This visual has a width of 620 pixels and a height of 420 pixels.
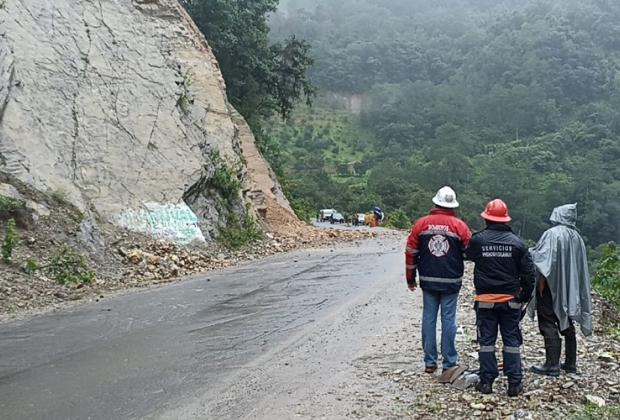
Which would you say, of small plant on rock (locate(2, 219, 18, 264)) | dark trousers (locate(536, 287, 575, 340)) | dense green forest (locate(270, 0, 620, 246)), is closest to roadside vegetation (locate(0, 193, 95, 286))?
small plant on rock (locate(2, 219, 18, 264))

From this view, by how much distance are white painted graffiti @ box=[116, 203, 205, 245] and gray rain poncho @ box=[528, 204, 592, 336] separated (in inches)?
443

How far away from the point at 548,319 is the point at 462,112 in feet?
330

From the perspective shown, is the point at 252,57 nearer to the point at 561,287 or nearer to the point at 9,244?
the point at 9,244

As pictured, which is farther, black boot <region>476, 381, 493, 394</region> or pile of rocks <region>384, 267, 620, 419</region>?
black boot <region>476, 381, 493, 394</region>

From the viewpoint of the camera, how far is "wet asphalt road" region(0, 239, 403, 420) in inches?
236

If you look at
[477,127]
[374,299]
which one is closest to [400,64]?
[477,127]

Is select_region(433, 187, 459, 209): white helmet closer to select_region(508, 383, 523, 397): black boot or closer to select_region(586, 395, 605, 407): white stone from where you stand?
select_region(508, 383, 523, 397): black boot

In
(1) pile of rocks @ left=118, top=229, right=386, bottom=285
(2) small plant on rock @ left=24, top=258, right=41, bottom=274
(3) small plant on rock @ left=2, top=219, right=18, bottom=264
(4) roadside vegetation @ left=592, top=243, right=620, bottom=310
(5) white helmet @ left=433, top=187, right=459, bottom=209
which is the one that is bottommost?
(4) roadside vegetation @ left=592, top=243, right=620, bottom=310

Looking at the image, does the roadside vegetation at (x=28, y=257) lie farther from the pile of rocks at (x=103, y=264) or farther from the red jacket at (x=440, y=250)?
the red jacket at (x=440, y=250)

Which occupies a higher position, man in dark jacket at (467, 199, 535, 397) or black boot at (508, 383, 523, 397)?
man in dark jacket at (467, 199, 535, 397)

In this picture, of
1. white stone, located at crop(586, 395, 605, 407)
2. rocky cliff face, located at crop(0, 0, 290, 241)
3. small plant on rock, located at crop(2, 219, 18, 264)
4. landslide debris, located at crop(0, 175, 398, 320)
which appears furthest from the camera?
rocky cliff face, located at crop(0, 0, 290, 241)

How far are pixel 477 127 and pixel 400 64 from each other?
39.2 m

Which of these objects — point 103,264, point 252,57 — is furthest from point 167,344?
point 252,57

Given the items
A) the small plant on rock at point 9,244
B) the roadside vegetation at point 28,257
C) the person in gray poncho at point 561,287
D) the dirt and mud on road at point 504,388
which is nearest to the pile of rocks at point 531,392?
the dirt and mud on road at point 504,388
